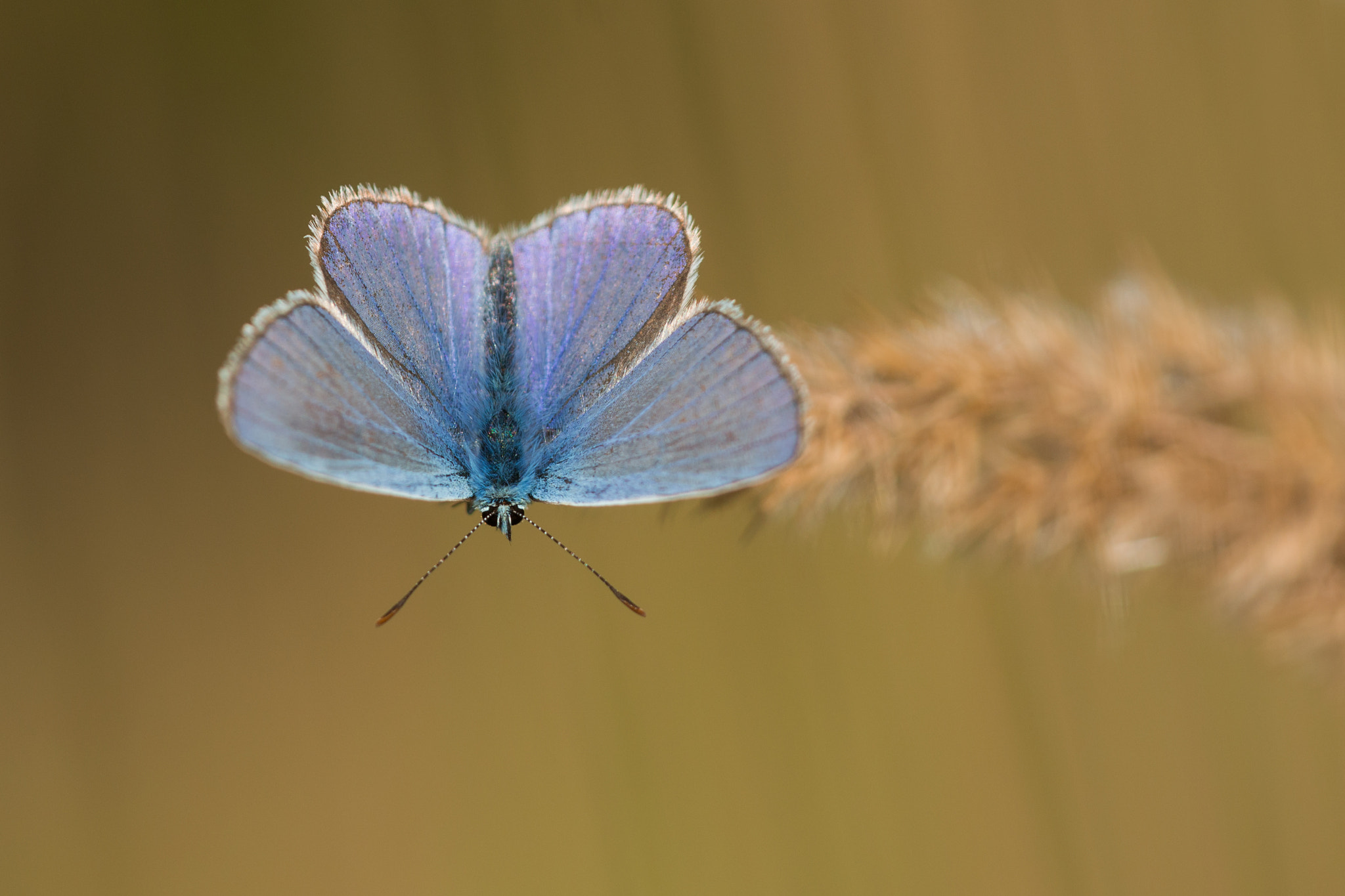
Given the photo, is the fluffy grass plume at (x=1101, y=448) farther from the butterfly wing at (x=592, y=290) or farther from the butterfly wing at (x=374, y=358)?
the butterfly wing at (x=374, y=358)

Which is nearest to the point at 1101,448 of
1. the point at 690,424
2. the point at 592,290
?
the point at 690,424

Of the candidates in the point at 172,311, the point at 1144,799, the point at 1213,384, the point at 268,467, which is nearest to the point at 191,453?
the point at 268,467

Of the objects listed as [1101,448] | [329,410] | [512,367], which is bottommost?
[1101,448]

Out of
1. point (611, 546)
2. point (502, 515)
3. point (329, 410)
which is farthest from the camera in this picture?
point (611, 546)

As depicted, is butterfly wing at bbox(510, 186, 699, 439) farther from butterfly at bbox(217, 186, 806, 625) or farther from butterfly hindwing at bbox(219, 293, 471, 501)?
butterfly hindwing at bbox(219, 293, 471, 501)

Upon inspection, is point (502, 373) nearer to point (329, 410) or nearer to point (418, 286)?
point (418, 286)

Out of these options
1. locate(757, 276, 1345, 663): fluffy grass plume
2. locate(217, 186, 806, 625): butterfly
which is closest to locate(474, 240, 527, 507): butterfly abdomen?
locate(217, 186, 806, 625): butterfly

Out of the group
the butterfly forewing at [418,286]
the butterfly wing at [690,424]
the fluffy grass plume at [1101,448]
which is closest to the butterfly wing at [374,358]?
the butterfly forewing at [418,286]
